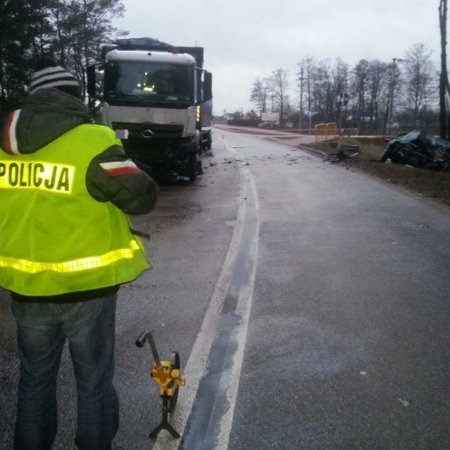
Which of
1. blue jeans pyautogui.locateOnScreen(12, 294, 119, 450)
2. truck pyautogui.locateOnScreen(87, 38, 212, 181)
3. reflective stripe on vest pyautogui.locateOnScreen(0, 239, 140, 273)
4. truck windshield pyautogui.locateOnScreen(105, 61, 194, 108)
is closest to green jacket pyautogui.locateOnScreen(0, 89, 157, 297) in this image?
reflective stripe on vest pyautogui.locateOnScreen(0, 239, 140, 273)

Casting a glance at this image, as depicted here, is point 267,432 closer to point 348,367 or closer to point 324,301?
point 348,367

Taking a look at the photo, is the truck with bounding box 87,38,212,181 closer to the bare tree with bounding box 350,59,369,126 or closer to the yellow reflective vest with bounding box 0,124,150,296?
the yellow reflective vest with bounding box 0,124,150,296

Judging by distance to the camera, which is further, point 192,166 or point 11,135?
point 192,166

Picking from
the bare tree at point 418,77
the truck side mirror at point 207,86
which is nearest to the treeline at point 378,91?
the bare tree at point 418,77

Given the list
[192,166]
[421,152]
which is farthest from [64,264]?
[421,152]

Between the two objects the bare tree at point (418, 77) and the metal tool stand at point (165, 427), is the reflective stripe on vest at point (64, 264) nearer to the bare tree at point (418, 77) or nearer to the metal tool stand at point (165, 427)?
the metal tool stand at point (165, 427)

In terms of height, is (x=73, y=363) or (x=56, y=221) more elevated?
(x=56, y=221)

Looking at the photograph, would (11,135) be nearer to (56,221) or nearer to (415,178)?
(56,221)

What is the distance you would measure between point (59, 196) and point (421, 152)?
1927 centimetres

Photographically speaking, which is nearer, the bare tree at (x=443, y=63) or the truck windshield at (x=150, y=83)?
the truck windshield at (x=150, y=83)

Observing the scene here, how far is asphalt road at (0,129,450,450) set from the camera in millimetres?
3115

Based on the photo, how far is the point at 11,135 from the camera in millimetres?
2211

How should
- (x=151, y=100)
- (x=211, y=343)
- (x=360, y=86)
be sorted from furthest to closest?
(x=360, y=86)
(x=151, y=100)
(x=211, y=343)

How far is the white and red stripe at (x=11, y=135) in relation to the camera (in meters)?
2.21
